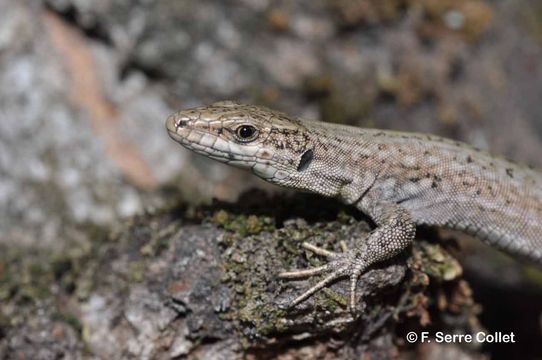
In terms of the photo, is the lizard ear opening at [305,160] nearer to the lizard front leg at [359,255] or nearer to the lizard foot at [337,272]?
the lizard front leg at [359,255]

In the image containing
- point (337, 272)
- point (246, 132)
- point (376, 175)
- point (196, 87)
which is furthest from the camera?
point (196, 87)

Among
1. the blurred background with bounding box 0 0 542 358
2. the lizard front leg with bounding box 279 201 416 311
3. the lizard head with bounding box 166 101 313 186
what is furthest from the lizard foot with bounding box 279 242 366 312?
the blurred background with bounding box 0 0 542 358

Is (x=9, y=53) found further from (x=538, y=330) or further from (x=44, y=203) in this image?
(x=538, y=330)

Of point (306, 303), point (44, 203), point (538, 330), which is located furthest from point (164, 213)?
point (538, 330)

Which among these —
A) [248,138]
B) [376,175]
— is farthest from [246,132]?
[376,175]

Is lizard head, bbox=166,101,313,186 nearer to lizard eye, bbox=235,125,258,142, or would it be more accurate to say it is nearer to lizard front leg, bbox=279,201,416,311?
lizard eye, bbox=235,125,258,142

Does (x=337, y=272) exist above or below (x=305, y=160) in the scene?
below

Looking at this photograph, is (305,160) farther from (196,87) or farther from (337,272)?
(196,87)
